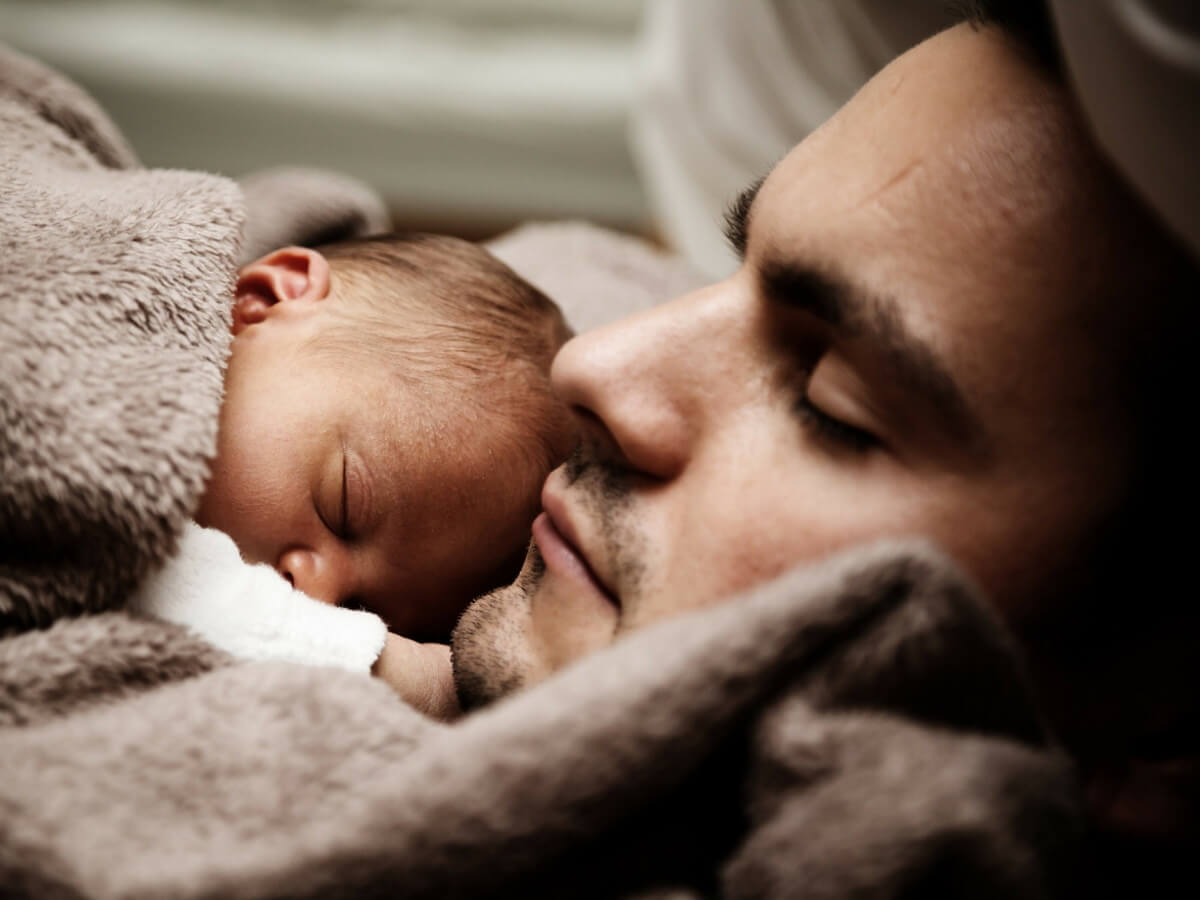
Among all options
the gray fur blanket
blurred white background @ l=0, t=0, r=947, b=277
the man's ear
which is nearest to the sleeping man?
the gray fur blanket

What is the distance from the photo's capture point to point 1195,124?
1.51 feet

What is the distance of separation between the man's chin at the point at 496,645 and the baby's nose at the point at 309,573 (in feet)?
0.44

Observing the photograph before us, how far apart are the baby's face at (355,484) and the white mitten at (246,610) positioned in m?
0.06

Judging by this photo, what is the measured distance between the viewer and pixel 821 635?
0.52 m

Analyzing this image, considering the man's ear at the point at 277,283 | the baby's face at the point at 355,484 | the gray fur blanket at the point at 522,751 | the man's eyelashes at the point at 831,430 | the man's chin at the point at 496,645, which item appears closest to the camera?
the gray fur blanket at the point at 522,751

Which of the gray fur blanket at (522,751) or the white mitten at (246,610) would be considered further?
the white mitten at (246,610)

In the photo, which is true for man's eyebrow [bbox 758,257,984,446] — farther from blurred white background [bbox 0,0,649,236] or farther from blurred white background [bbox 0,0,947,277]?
blurred white background [bbox 0,0,649,236]

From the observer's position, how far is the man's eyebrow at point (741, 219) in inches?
28.9

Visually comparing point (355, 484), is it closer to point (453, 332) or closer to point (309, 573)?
point (309, 573)

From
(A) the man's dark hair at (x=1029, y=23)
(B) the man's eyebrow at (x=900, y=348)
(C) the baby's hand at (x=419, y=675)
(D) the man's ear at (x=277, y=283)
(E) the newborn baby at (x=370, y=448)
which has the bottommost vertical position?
(C) the baby's hand at (x=419, y=675)

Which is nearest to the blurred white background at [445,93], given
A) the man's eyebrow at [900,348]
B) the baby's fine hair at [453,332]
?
the baby's fine hair at [453,332]

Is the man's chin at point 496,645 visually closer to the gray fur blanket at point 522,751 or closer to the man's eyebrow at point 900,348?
the gray fur blanket at point 522,751

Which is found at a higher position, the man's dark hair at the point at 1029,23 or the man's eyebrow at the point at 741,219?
the man's dark hair at the point at 1029,23

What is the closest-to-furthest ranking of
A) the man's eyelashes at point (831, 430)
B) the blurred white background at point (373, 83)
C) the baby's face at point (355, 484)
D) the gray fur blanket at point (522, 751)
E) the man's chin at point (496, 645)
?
the gray fur blanket at point (522, 751) < the man's eyelashes at point (831, 430) < the man's chin at point (496, 645) < the baby's face at point (355, 484) < the blurred white background at point (373, 83)
